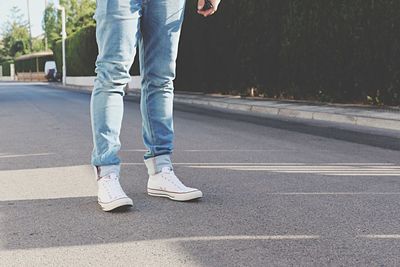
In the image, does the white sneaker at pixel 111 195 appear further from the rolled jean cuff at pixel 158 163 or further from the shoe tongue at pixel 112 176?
the rolled jean cuff at pixel 158 163

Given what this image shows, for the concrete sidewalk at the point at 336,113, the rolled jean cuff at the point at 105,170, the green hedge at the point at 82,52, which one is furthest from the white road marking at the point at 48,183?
the green hedge at the point at 82,52

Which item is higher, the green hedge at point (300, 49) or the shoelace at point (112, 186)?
the green hedge at point (300, 49)

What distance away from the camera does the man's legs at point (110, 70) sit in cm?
280

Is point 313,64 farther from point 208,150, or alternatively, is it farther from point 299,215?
point 299,215

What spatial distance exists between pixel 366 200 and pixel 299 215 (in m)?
0.58

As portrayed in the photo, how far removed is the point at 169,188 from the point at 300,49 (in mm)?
10066

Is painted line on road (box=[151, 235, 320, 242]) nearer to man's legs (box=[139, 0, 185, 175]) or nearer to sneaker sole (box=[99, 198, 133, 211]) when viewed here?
sneaker sole (box=[99, 198, 133, 211])

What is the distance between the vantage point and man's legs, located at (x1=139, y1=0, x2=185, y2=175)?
300 cm

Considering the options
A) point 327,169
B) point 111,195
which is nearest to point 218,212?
point 111,195

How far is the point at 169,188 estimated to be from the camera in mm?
3004

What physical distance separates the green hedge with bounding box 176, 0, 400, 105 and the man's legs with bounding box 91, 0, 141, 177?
25.7 ft

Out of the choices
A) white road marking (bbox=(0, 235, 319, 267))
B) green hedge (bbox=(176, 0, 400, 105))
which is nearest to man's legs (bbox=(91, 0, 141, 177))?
white road marking (bbox=(0, 235, 319, 267))

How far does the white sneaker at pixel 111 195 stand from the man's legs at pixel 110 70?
0.14ft

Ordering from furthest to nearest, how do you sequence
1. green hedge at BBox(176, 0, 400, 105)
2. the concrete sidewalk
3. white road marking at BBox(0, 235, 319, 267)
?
green hedge at BBox(176, 0, 400, 105), the concrete sidewalk, white road marking at BBox(0, 235, 319, 267)
